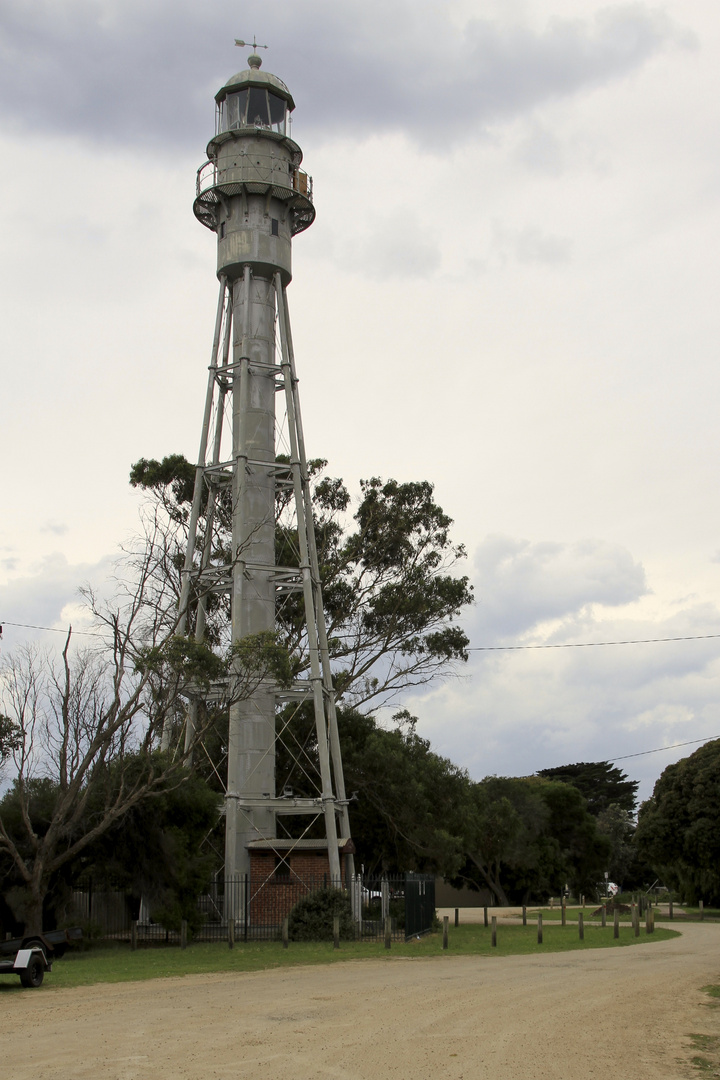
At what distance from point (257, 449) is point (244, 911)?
1344cm

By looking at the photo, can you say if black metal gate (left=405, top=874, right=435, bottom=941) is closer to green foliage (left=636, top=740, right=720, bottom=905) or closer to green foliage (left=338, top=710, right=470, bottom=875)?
green foliage (left=338, top=710, right=470, bottom=875)

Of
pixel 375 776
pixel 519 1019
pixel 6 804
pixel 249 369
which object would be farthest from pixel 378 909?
pixel 519 1019

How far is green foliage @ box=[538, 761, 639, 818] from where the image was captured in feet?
276

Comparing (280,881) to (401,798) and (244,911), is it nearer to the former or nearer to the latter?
(244,911)

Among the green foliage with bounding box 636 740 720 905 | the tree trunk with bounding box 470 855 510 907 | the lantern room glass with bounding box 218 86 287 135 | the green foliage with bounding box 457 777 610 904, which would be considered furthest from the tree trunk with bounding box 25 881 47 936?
the tree trunk with bounding box 470 855 510 907

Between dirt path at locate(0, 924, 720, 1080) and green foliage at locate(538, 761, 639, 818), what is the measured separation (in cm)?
6508

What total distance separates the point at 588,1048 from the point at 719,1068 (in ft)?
4.58

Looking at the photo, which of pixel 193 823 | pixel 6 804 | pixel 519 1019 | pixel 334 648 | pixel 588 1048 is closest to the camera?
pixel 588 1048

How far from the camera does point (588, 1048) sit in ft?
39.0

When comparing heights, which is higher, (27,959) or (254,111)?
(254,111)

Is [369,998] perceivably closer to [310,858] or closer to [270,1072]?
[270,1072]

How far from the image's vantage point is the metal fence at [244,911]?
27.9 m

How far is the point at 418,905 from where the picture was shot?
96.6ft

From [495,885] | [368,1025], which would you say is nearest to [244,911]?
[368,1025]
